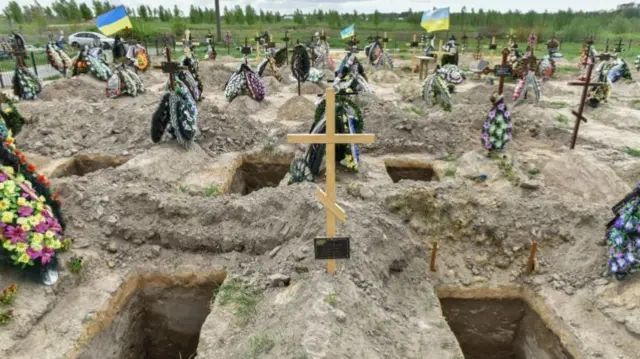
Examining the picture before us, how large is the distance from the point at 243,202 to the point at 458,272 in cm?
318

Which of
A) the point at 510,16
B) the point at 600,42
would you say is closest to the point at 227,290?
the point at 600,42

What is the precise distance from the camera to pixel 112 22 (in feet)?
40.5

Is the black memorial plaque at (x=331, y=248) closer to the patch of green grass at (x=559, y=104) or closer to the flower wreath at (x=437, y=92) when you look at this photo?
the flower wreath at (x=437, y=92)

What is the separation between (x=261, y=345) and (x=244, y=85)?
12650mm

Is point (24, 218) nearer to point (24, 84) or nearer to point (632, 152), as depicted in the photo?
point (24, 84)

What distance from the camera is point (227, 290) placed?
16.9 ft

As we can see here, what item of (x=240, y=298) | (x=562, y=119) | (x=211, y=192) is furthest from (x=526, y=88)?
(x=240, y=298)

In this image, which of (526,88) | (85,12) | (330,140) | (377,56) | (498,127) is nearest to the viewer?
(330,140)

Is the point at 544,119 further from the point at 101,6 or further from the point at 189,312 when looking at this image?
the point at 101,6

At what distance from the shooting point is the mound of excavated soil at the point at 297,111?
557 inches

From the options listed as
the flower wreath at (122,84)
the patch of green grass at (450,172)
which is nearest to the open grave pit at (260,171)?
the patch of green grass at (450,172)

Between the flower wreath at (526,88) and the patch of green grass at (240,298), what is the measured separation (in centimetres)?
1286

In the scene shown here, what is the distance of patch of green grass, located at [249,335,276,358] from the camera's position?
3.90 m

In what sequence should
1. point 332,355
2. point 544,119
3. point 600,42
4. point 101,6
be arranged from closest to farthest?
point 332,355, point 544,119, point 600,42, point 101,6
